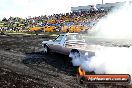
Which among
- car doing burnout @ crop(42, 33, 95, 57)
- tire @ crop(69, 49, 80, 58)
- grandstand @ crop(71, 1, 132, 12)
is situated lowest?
tire @ crop(69, 49, 80, 58)

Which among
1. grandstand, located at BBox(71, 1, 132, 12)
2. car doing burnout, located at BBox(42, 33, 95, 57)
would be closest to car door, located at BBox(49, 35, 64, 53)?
car doing burnout, located at BBox(42, 33, 95, 57)

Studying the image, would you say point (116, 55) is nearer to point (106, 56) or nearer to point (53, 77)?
point (106, 56)

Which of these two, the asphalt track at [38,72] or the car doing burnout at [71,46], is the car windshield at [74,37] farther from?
Result: the asphalt track at [38,72]

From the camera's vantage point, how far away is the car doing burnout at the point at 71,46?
13.9 meters

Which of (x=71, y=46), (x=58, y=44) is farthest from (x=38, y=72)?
(x=58, y=44)

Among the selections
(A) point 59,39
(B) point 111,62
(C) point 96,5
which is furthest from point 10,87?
(C) point 96,5

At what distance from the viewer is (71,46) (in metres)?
14.9

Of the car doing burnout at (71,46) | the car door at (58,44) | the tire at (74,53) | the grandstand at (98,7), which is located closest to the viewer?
the car doing burnout at (71,46)

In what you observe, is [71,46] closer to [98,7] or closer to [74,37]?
[74,37]

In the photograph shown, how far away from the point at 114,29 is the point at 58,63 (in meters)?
20.8

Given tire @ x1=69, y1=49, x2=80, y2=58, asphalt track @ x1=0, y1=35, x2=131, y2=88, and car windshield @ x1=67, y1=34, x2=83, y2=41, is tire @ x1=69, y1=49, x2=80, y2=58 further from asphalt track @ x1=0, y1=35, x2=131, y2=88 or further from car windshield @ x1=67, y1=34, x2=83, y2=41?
car windshield @ x1=67, y1=34, x2=83, y2=41

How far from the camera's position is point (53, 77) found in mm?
11508

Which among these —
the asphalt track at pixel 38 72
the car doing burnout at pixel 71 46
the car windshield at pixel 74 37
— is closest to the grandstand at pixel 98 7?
the car doing burnout at pixel 71 46

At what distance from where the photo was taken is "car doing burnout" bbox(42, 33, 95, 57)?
45.6ft
